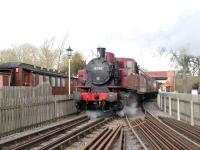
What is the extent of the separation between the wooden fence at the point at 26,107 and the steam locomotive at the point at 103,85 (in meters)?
1.64

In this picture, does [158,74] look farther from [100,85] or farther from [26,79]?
[26,79]

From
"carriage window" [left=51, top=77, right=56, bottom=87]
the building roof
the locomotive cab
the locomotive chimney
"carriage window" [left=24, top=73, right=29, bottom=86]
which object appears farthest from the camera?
the building roof

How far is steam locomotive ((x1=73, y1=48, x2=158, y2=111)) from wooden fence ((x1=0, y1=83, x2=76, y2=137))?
5.39ft

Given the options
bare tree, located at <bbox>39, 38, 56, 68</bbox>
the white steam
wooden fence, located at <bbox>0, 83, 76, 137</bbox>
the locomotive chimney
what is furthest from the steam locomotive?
bare tree, located at <bbox>39, 38, 56, 68</bbox>

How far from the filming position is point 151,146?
11469 mm

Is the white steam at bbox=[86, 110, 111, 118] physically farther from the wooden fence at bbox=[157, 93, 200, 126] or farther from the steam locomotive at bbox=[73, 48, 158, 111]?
the wooden fence at bbox=[157, 93, 200, 126]

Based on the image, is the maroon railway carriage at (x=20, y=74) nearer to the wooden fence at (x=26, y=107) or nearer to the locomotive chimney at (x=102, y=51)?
the wooden fence at (x=26, y=107)

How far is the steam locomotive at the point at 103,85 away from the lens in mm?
21938

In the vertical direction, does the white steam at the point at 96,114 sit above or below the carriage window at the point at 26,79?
below

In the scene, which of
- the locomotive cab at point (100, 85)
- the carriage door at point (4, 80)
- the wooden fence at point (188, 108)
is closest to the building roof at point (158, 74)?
the wooden fence at point (188, 108)

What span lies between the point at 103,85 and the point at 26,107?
7.51m

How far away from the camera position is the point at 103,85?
22594 millimetres

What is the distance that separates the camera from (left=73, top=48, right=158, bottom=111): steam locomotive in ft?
72.0

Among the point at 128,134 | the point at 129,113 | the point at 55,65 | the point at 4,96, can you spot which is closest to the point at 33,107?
the point at 4,96
